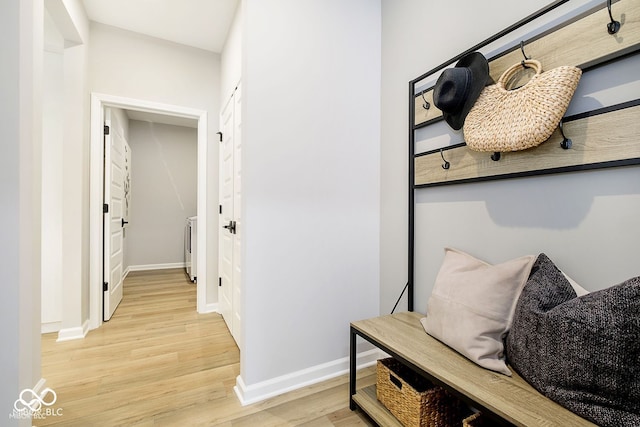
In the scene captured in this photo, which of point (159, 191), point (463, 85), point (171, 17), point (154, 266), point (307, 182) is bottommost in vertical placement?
point (154, 266)

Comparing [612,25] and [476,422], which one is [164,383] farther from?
[612,25]

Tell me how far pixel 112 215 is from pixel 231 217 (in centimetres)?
138

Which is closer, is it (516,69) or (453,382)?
(453,382)

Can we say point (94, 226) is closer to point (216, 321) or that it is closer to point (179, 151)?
point (216, 321)

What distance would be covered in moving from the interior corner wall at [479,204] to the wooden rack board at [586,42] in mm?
80

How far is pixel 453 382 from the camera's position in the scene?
95 cm

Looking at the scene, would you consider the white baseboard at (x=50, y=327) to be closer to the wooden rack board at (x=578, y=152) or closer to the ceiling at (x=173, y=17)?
the ceiling at (x=173, y=17)

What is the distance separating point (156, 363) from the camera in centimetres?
196

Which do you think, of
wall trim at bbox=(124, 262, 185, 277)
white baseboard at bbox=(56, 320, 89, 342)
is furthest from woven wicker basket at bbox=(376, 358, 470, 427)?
wall trim at bbox=(124, 262, 185, 277)

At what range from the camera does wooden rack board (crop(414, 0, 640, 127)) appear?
884 mm

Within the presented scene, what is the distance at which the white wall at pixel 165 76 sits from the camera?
2.58 meters

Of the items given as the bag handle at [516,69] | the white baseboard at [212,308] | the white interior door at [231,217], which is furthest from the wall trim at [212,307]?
the bag handle at [516,69]

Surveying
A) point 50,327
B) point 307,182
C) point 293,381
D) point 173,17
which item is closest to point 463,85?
point 307,182

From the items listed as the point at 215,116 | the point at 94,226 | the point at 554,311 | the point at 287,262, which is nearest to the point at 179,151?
the point at 215,116
